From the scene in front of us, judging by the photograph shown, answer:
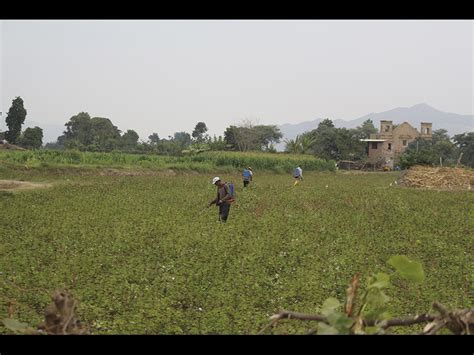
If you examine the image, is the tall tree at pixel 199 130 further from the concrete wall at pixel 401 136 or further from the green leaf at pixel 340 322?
the green leaf at pixel 340 322

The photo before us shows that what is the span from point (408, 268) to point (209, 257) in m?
7.22

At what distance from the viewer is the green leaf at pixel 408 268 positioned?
4.20 feet

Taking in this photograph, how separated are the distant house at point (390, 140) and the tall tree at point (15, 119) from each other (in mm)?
37468

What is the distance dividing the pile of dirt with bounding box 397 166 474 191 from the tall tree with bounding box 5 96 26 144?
3986 centimetres

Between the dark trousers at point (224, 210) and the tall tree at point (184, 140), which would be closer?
the dark trousers at point (224, 210)

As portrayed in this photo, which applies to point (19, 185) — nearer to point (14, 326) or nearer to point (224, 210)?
point (224, 210)

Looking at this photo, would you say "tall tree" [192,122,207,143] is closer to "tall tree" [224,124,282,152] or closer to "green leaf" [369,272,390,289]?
"tall tree" [224,124,282,152]

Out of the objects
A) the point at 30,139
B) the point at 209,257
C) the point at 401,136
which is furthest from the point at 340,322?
the point at 401,136

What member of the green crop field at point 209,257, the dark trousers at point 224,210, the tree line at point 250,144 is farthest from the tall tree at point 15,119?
the dark trousers at point 224,210

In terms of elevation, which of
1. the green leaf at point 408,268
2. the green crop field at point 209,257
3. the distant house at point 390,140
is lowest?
the green crop field at point 209,257
